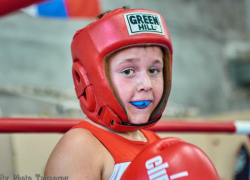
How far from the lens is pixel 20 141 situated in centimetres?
151

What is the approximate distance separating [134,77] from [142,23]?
0.14 m

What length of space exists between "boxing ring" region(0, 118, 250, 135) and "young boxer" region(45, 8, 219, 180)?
200mm

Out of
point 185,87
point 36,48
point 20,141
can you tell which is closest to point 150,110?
point 20,141

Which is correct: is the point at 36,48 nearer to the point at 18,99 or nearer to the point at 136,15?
the point at 18,99

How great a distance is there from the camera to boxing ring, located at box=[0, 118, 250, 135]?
99cm

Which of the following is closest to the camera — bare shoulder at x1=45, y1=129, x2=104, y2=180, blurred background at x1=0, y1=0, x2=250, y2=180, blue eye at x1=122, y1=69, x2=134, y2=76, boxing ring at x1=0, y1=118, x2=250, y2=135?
bare shoulder at x1=45, y1=129, x2=104, y2=180

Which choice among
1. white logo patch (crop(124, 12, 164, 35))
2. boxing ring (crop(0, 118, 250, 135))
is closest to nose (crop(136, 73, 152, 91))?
white logo patch (crop(124, 12, 164, 35))

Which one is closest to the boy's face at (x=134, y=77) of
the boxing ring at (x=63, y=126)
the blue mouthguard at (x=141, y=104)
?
the blue mouthguard at (x=141, y=104)

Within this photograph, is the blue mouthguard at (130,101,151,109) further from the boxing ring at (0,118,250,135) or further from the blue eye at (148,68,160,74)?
the boxing ring at (0,118,250,135)

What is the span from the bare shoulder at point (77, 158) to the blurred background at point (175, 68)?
1.24 feet

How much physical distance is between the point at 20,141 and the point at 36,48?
1.49 meters

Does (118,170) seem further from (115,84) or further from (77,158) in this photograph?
(115,84)

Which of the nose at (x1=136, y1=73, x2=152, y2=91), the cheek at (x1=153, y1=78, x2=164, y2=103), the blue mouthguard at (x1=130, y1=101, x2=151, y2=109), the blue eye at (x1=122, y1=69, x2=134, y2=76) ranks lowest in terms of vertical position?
the blue mouthguard at (x1=130, y1=101, x2=151, y2=109)

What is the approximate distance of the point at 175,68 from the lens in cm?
401
